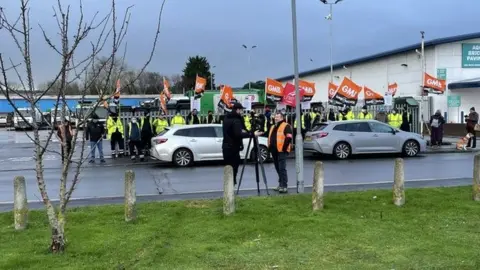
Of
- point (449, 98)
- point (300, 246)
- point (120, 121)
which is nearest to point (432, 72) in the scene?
point (449, 98)

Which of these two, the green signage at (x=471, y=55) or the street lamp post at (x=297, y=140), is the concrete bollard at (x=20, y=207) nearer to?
the street lamp post at (x=297, y=140)

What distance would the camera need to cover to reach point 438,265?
580 centimetres

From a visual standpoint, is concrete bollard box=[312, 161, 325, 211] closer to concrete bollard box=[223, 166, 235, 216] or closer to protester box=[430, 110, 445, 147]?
concrete bollard box=[223, 166, 235, 216]

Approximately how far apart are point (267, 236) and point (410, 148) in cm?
1459

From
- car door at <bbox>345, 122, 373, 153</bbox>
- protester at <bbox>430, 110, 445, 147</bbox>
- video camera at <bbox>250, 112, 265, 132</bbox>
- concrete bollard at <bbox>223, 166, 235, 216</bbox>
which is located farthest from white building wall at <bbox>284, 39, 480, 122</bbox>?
concrete bollard at <bbox>223, 166, 235, 216</bbox>

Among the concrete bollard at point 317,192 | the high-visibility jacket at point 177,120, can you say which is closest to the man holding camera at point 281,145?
the concrete bollard at point 317,192

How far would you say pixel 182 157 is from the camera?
18000mm

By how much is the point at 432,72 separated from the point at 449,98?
12.0ft

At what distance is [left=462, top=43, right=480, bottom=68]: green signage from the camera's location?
133 ft

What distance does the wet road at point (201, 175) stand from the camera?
1271 centimetres

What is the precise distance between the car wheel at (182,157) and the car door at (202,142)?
22cm

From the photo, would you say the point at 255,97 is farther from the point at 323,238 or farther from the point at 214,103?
the point at 323,238

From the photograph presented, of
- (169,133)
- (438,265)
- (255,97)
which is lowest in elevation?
(438,265)

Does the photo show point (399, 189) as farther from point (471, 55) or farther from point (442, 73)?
point (471, 55)
